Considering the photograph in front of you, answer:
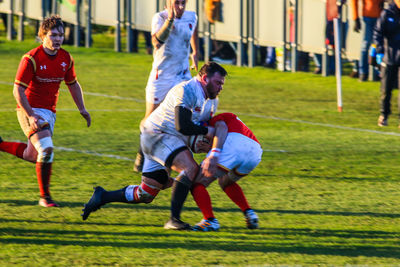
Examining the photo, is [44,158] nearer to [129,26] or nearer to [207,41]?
[207,41]

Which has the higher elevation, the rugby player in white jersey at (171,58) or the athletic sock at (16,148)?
the rugby player in white jersey at (171,58)

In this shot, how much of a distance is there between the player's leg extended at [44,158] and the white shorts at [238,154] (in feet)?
5.91

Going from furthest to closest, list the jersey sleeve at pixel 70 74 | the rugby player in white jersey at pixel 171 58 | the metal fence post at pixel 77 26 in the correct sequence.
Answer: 1. the metal fence post at pixel 77 26
2. the rugby player in white jersey at pixel 171 58
3. the jersey sleeve at pixel 70 74

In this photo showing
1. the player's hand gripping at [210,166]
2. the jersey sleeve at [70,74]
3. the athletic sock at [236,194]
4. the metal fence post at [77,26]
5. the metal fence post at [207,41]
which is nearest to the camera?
the player's hand gripping at [210,166]

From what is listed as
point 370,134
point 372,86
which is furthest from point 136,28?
point 370,134

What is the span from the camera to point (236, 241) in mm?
7164

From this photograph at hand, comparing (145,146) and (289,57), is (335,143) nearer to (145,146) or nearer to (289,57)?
(145,146)

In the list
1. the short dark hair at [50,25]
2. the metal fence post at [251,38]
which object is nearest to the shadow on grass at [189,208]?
the short dark hair at [50,25]

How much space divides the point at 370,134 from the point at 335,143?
1031 mm

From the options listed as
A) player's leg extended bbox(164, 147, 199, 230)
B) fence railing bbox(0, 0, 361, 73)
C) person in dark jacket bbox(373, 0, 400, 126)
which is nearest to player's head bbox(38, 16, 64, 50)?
player's leg extended bbox(164, 147, 199, 230)

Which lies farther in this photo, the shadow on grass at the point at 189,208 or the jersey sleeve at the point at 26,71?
the shadow on grass at the point at 189,208

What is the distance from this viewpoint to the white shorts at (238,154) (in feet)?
23.9

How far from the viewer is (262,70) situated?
72.2 ft

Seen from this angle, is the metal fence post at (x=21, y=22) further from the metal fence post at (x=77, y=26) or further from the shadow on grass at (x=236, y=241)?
the shadow on grass at (x=236, y=241)
